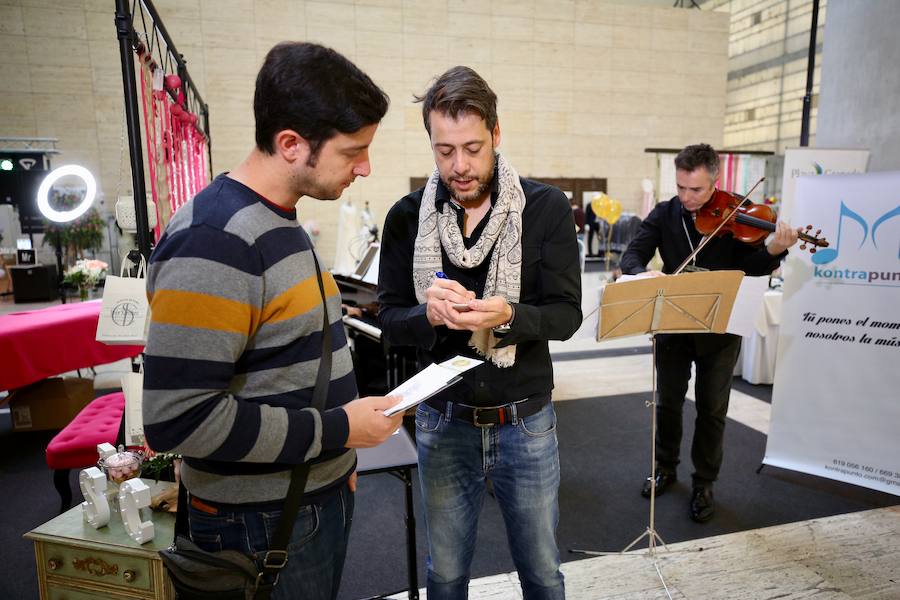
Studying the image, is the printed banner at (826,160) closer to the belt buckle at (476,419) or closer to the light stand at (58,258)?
the belt buckle at (476,419)

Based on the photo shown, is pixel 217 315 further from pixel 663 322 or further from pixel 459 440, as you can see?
pixel 663 322

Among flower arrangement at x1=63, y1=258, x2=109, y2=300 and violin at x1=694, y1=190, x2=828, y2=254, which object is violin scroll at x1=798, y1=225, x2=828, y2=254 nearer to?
violin at x1=694, y1=190, x2=828, y2=254

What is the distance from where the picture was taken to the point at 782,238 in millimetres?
2674

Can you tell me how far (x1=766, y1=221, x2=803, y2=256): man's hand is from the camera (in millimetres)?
2643

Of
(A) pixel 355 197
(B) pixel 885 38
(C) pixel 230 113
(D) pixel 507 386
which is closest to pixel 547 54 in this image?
(A) pixel 355 197

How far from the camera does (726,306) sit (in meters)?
2.34

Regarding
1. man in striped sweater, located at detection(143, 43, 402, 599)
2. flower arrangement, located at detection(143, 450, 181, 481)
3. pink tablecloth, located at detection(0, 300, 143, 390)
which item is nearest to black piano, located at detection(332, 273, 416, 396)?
flower arrangement, located at detection(143, 450, 181, 481)

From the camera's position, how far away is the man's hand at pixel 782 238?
2643 mm

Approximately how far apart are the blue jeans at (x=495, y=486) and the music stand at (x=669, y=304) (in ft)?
2.36

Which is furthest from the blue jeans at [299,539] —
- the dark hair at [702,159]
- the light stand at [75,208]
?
the light stand at [75,208]

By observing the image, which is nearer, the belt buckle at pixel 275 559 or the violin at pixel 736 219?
the belt buckle at pixel 275 559

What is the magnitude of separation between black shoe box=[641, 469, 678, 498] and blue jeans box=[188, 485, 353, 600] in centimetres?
247

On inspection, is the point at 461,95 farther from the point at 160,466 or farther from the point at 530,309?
the point at 160,466

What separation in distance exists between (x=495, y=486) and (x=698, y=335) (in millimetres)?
1739
